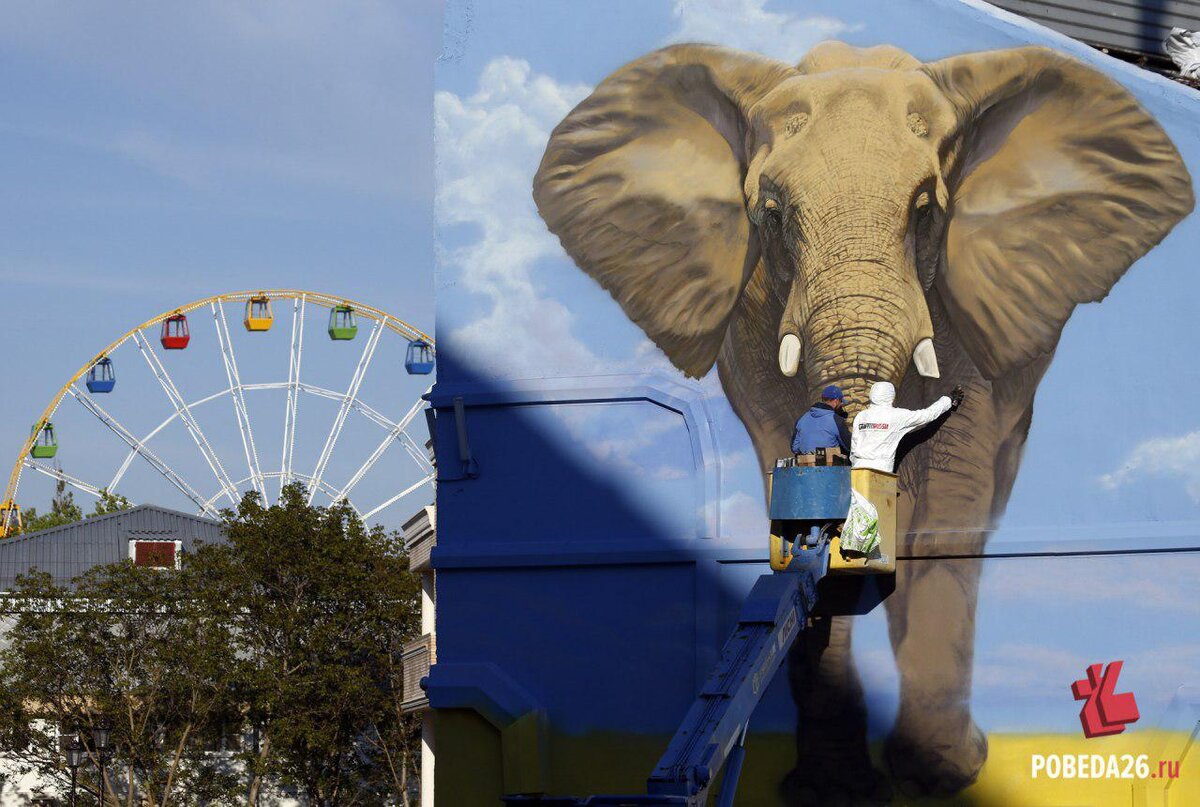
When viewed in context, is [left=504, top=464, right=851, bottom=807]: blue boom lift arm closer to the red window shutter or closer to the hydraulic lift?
the hydraulic lift

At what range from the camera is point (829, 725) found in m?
20.6

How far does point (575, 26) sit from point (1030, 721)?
30.0ft

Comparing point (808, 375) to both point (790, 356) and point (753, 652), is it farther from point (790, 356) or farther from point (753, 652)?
point (753, 652)

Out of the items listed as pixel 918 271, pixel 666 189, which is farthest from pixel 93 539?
pixel 918 271

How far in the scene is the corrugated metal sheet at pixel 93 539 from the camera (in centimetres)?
7188

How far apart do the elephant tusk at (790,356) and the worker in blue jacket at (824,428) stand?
973 mm

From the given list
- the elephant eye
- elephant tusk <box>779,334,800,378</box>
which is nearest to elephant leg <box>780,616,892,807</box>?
elephant tusk <box>779,334,800,378</box>

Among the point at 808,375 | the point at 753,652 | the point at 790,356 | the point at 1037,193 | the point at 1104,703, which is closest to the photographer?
the point at 753,652

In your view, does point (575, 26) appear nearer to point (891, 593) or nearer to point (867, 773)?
point (891, 593)

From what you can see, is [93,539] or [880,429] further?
[93,539]

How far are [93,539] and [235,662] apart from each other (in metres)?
28.4

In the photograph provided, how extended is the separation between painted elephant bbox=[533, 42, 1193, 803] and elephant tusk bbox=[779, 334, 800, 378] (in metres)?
0.02

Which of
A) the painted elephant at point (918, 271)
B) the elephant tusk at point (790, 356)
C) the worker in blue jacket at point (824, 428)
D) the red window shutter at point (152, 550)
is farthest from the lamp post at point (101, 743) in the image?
the worker in blue jacket at point (824, 428)

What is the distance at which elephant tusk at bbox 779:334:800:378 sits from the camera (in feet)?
68.8
